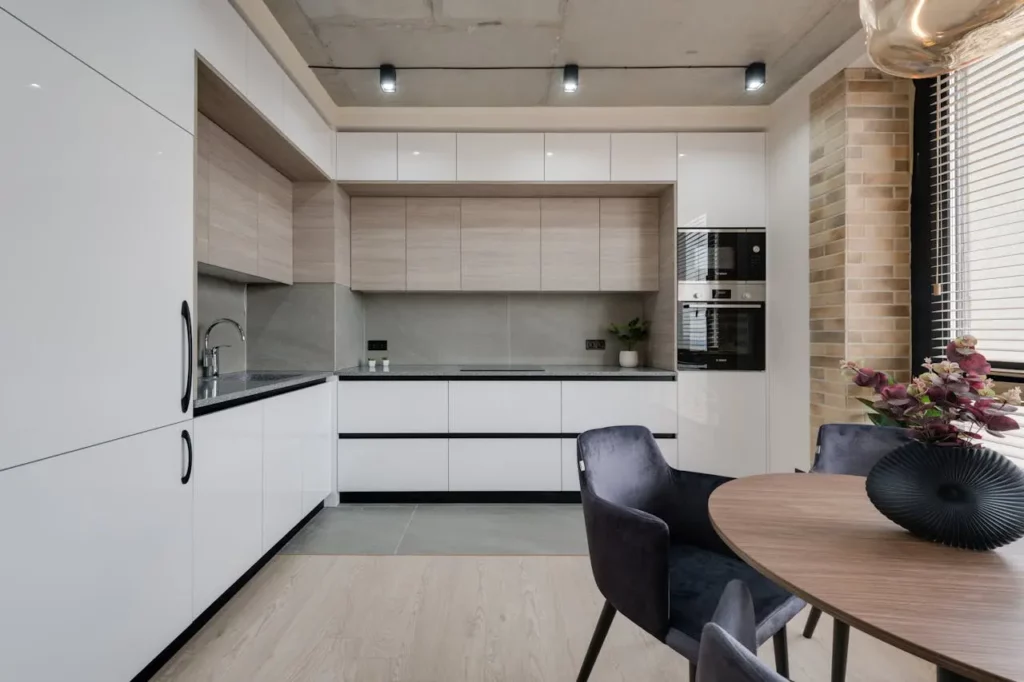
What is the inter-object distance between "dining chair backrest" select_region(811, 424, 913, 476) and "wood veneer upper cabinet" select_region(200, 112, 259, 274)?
9.20 feet

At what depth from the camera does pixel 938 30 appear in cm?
116

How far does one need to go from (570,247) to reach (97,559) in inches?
123

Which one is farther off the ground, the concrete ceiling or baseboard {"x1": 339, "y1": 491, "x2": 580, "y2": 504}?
the concrete ceiling

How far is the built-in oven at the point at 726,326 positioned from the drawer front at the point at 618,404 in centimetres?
28

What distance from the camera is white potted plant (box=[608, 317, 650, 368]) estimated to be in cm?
394

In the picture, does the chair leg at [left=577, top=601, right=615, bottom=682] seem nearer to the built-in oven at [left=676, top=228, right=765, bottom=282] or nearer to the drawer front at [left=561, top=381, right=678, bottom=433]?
the drawer front at [left=561, top=381, right=678, bottom=433]

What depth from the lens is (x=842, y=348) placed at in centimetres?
278

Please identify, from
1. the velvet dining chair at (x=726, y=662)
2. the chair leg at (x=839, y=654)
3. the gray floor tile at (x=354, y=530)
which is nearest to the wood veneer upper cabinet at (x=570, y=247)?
the gray floor tile at (x=354, y=530)

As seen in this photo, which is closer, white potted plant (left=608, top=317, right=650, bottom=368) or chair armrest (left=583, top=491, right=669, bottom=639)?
chair armrest (left=583, top=491, right=669, bottom=639)

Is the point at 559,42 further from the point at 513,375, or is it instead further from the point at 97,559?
the point at 97,559

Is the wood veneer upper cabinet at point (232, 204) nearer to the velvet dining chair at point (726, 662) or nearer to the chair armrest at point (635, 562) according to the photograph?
the chair armrest at point (635, 562)

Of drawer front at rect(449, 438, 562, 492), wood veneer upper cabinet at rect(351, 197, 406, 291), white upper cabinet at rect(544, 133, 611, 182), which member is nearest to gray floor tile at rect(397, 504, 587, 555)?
drawer front at rect(449, 438, 562, 492)

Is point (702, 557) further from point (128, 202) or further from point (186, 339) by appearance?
point (128, 202)

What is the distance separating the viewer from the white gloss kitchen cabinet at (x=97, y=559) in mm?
1199
